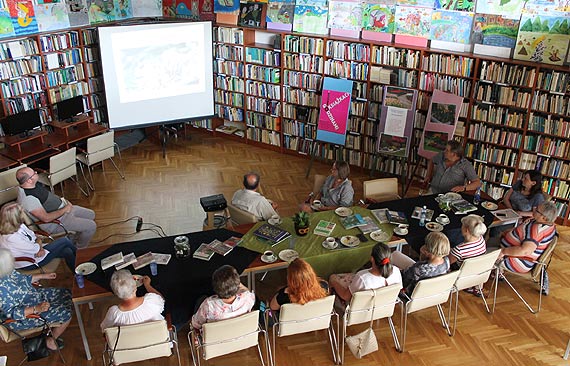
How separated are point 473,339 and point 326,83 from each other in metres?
4.66

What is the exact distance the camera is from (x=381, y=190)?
6461 mm

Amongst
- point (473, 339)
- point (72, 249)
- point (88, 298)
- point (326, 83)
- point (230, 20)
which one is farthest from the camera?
point (230, 20)

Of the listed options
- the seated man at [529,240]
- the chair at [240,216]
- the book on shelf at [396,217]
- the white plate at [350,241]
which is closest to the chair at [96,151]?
the chair at [240,216]

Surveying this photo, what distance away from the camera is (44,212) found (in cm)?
588

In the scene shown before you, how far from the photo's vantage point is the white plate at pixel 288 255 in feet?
15.7

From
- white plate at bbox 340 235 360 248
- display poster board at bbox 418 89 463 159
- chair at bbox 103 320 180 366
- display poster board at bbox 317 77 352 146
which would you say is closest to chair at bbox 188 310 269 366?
chair at bbox 103 320 180 366

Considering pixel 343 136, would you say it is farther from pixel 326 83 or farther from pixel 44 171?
pixel 44 171

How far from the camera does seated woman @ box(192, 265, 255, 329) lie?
3.95 m

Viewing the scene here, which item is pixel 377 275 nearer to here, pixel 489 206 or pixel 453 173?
pixel 489 206

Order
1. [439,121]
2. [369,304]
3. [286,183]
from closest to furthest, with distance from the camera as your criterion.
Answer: [369,304]
[439,121]
[286,183]

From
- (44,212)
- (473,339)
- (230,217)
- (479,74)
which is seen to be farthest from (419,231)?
(44,212)

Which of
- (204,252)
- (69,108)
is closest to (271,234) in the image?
(204,252)

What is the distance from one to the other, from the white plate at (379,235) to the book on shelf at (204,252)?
5.39 ft

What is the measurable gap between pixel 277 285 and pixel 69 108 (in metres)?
4.89
